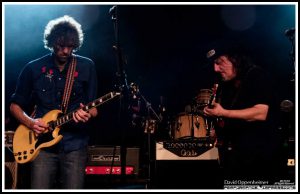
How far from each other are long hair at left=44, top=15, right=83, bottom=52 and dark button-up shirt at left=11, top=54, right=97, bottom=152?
268 mm

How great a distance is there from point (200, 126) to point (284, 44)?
1650 millimetres

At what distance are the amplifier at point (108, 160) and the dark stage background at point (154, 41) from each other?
852 mm

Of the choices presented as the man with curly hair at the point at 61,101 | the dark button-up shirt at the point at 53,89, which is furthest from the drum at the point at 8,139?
the dark button-up shirt at the point at 53,89

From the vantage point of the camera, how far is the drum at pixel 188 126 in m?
4.95

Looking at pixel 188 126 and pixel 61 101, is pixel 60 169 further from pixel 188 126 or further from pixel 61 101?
pixel 188 126

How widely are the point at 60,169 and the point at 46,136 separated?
15.7 inches

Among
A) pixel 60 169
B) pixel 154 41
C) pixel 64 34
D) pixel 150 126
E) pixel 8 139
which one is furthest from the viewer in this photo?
pixel 154 41

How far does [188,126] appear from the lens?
496 centimetres

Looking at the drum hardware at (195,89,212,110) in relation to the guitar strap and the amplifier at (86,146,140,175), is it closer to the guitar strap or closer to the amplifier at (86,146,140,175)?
the amplifier at (86,146,140,175)

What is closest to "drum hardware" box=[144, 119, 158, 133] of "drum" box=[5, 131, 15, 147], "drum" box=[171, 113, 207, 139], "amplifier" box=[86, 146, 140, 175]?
"drum" box=[171, 113, 207, 139]

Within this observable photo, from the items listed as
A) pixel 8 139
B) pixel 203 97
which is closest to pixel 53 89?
pixel 8 139

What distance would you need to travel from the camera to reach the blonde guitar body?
139 inches

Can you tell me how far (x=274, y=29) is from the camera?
4.91m

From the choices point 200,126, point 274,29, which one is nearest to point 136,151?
point 200,126
